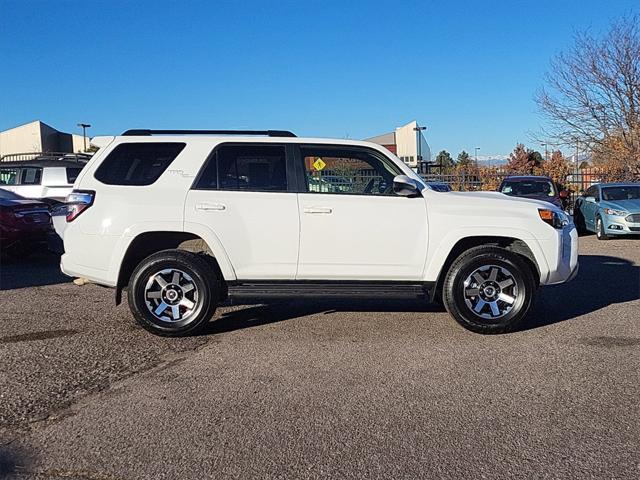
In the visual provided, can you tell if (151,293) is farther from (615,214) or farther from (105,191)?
(615,214)

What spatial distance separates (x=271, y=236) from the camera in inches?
224

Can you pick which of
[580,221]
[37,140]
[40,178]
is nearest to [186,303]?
[40,178]

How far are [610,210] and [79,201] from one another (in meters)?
12.3

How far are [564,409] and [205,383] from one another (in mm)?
2592

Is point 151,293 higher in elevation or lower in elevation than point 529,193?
lower

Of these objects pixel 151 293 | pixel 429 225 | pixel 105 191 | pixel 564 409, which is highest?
pixel 105 191

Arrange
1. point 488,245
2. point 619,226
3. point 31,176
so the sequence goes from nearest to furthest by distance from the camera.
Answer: point 488,245 < point 619,226 < point 31,176

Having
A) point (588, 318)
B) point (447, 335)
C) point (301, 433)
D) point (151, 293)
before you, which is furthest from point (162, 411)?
point (588, 318)

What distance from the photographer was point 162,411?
394cm

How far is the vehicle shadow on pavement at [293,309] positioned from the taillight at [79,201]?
1725 millimetres

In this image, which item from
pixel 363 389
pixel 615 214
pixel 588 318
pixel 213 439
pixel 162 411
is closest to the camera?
pixel 213 439

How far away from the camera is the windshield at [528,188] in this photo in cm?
1516

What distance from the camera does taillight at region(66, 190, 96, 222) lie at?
5.67 meters

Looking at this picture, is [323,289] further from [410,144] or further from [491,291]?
[410,144]
